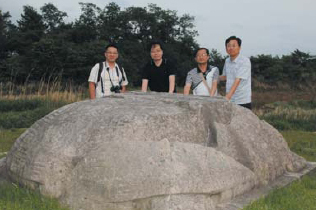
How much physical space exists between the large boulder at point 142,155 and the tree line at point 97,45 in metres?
17.5

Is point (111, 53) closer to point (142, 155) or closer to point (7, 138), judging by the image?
point (142, 155)

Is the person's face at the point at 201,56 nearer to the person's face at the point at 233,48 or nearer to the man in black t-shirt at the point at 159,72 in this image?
the person's face at the point at 233,48

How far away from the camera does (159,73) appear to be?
19.0ft

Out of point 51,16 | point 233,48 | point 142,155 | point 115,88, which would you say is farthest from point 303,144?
point 51,16

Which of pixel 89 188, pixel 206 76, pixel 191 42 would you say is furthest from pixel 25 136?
pixel 191 42

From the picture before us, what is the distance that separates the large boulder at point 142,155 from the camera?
3.73m

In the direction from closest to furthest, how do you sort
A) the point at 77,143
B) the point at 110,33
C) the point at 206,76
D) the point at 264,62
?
1. the point at 77,143
2. the point at 206,76
3. the point at 264,62
4. the point at 110,33

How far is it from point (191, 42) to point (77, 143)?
131 feet

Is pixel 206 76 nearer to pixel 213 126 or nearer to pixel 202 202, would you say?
pixel 213 126

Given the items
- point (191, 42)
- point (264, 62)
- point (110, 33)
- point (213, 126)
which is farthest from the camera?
point (191, 42)

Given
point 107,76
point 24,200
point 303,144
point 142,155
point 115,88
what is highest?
point 107,76

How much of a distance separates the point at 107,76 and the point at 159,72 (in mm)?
736

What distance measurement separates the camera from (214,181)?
393cm

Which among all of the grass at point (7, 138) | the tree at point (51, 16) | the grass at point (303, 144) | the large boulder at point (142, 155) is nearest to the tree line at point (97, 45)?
the tree at point (51, 16)
